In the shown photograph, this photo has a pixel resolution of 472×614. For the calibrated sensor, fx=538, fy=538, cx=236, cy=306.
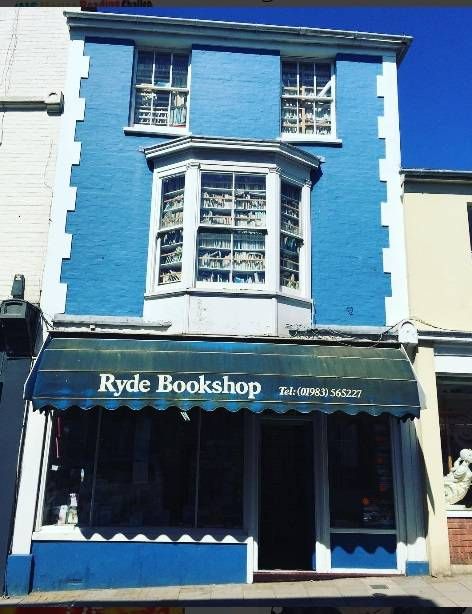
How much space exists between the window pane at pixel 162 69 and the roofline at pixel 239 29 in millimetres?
492

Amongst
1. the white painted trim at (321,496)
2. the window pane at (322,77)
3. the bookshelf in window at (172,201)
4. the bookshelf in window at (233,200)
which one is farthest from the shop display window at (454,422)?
the window pane at (322,77)

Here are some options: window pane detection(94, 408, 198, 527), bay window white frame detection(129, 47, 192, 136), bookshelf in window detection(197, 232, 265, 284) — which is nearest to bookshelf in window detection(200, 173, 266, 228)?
bookshelf in window detection(197, 232, 265, 284)

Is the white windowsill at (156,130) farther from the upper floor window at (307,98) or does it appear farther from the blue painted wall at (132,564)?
the blue painted wall at (132,564)

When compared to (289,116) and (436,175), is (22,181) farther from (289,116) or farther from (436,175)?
(436,175)

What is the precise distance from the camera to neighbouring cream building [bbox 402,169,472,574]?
841 centimetres

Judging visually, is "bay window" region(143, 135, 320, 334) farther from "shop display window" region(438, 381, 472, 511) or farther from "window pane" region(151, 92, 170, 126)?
"shop display window" region(438, 381, 472, 511)

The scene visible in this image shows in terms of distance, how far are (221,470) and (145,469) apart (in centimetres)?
120

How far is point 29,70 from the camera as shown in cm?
1016

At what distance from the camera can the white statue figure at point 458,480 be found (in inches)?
343

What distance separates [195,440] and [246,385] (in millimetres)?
1641

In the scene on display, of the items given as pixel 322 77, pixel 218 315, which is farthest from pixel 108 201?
pixel 322 77

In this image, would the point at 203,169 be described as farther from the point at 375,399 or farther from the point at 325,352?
the point at 375,399

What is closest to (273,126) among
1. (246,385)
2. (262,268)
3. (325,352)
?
(262,268)

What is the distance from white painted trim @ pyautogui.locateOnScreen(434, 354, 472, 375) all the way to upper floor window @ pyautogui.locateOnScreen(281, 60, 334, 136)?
4548 mm
